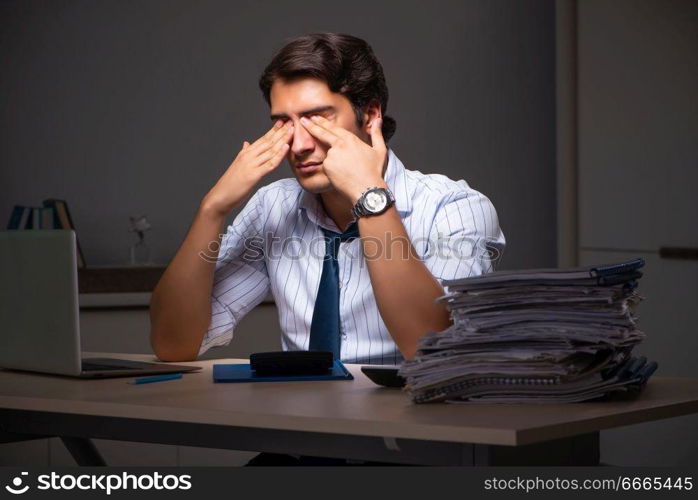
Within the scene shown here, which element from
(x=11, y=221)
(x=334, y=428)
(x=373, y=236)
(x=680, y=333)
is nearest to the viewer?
(x=334, y=428)

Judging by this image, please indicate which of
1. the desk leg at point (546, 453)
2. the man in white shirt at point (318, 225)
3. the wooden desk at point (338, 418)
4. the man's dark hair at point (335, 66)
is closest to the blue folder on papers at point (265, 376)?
the wooden desk at point (338, 418)

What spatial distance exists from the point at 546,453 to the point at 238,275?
1131 millimetres

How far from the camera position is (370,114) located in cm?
236

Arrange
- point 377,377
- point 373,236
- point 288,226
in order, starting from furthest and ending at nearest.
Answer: point 288,226 → point 373,236 → point 377,377

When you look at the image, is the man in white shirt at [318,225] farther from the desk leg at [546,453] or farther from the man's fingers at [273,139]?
the desk leg at [546,453]

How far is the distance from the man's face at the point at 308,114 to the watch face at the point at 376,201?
0.21 meters

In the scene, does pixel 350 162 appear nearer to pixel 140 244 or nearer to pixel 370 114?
pixel 370 114

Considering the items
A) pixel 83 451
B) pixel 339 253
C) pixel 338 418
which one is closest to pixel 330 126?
pixel 339 253

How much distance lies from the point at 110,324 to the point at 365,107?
1.63m

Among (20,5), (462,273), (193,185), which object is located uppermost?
(20,5)

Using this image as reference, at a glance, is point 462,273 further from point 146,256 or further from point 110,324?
point 146,256

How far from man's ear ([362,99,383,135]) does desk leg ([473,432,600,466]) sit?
1.08 meters

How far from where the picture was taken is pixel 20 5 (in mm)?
4223

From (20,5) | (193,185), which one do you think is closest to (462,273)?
(193,185)
